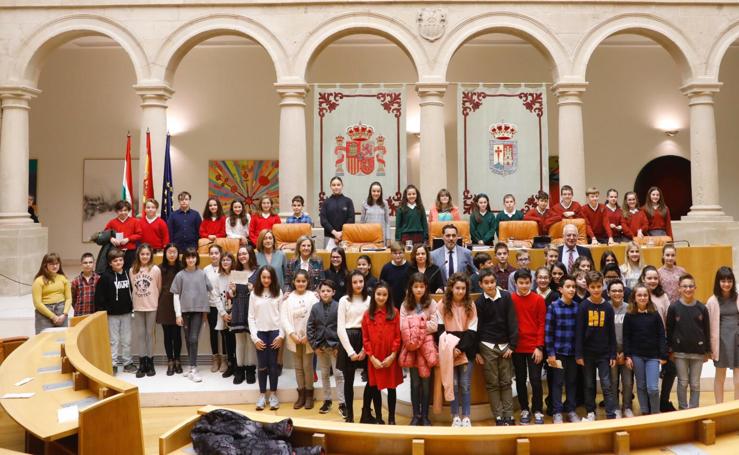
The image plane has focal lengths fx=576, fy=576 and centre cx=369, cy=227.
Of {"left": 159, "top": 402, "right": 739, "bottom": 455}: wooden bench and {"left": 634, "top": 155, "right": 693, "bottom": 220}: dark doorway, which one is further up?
{"left": 634, "top": 155, "right": 693, "bottom": 220}: dark doorway

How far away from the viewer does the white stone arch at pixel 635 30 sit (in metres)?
Answer: 10.4

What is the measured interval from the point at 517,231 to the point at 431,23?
454 centimetres

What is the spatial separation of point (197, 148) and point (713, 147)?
11.0m

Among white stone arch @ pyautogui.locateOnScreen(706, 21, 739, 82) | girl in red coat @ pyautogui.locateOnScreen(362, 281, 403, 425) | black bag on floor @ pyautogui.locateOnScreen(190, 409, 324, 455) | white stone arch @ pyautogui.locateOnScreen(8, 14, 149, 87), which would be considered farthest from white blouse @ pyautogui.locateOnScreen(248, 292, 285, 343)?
white stone arch @ pyautogui.locateOnScreen(706, 21, 739, 82)

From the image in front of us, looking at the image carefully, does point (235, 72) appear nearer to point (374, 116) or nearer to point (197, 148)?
point (197, 148)

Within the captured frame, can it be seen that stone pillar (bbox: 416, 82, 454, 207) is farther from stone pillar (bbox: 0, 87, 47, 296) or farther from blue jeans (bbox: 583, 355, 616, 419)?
stone pillar (bbox: 0, 87, 47, 296)

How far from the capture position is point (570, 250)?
6.54 meters

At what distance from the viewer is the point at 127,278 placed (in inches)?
258

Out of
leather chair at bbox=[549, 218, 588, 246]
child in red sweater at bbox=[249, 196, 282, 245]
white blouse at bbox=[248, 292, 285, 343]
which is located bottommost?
white blouse at bbox=[248, 292, 285, 343]

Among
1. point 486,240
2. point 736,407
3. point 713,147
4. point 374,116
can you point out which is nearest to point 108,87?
point 374,116

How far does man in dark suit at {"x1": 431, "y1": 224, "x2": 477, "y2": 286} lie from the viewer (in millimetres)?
6281

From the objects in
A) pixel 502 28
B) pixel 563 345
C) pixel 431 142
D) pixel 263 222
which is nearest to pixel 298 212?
pixel 263 222

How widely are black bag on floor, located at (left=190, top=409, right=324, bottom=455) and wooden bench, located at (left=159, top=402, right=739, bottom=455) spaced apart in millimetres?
84

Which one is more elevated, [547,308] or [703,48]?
[703,48]
